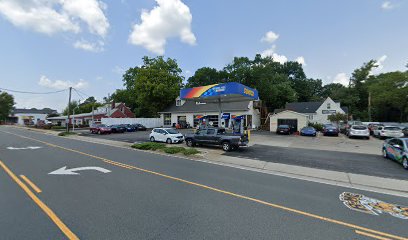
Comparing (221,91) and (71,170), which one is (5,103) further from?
(71,170)

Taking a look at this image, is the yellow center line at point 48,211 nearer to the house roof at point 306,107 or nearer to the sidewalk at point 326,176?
the sidewalk at point 326,176

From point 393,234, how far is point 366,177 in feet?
17.5

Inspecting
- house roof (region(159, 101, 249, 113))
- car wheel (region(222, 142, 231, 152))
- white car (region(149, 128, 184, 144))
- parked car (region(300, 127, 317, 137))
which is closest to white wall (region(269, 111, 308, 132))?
parked car (region(300, 127, 317, 137))

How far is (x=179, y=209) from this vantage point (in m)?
4.87

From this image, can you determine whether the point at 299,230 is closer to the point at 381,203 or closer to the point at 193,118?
the point at 381,203

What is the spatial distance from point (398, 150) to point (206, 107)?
30840mm

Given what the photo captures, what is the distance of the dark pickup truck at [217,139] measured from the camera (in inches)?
570

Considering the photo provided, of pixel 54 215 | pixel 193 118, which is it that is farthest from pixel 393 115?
pixel 54 215

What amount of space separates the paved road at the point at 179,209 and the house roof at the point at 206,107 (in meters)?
29.0

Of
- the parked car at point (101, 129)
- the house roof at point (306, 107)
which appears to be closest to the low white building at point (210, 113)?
the house roof at point (306, 107)

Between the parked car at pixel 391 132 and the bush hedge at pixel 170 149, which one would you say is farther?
the parked car at pixel 391 132

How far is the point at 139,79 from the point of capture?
4284 centimetres

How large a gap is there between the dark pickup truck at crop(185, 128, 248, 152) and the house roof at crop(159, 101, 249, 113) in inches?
790

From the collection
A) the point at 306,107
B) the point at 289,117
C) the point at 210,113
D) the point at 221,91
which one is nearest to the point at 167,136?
the point at 221,91
